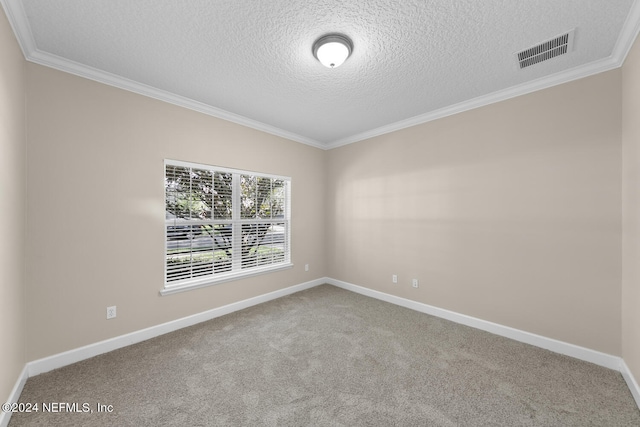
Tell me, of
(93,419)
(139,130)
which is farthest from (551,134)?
(93,419)

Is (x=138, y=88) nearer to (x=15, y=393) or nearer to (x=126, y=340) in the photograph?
(x=126, y=340)

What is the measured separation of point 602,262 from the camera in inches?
88.9

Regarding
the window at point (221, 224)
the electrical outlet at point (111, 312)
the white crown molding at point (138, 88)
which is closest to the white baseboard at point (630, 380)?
the window at point (221, 224)

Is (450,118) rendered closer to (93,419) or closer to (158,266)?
(158,266)

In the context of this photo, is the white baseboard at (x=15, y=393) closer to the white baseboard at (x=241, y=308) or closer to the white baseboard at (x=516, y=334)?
the white baseboard at (x=241, y=308)

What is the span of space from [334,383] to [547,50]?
323 cm

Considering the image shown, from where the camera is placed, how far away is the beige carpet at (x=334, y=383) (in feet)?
5.51

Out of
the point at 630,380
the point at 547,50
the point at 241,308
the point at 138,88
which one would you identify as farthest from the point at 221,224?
the point at 630,380

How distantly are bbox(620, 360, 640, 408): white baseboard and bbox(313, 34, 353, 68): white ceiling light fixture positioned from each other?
3286 mm

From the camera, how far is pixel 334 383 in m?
2.01

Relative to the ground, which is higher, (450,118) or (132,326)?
(450,118)

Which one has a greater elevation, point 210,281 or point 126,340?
point 210,281

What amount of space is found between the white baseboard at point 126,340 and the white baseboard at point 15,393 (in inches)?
3.0

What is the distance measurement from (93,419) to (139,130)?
8.13 feet
